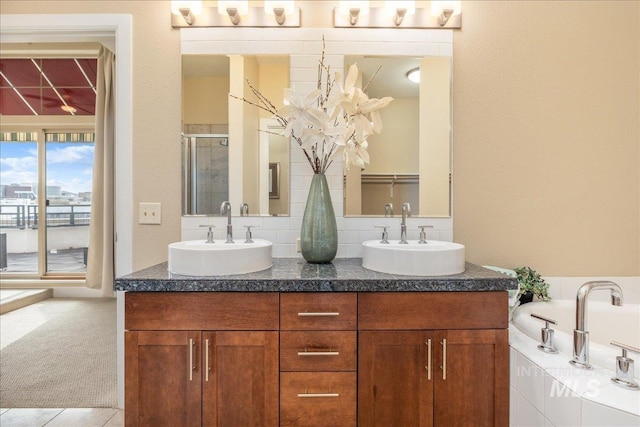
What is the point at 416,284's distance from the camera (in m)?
1.22

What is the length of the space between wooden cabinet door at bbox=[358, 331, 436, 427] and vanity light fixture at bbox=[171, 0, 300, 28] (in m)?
1.63

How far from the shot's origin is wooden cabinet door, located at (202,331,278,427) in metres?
1.22

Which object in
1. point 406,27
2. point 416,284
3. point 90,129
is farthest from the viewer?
point 90,129

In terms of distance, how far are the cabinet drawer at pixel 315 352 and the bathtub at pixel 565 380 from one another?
0.65 m

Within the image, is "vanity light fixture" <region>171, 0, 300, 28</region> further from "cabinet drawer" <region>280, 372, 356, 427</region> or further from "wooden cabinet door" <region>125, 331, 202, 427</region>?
"cabinet drawer" <region>280, 372, 356, 427</region>

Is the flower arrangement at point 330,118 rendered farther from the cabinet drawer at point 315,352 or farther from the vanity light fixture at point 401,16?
the cabinet drawer at point 315,352

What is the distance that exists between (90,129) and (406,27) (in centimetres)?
378

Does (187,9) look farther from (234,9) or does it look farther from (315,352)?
(315,352)

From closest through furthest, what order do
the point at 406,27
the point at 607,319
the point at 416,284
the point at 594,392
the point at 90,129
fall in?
the point at 594,392
the point at 416,284
the point at 607,319
the point at 406,27
the point at 90,129

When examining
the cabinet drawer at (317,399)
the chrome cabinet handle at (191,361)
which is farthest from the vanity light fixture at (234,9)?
the cabinet drawer at (317,399)

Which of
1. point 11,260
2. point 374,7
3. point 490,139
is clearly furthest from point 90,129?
point 490,139

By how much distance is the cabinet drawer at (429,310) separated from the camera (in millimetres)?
1227

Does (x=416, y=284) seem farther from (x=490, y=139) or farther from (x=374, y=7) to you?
(x=374, y=7)

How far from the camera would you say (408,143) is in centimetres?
183
